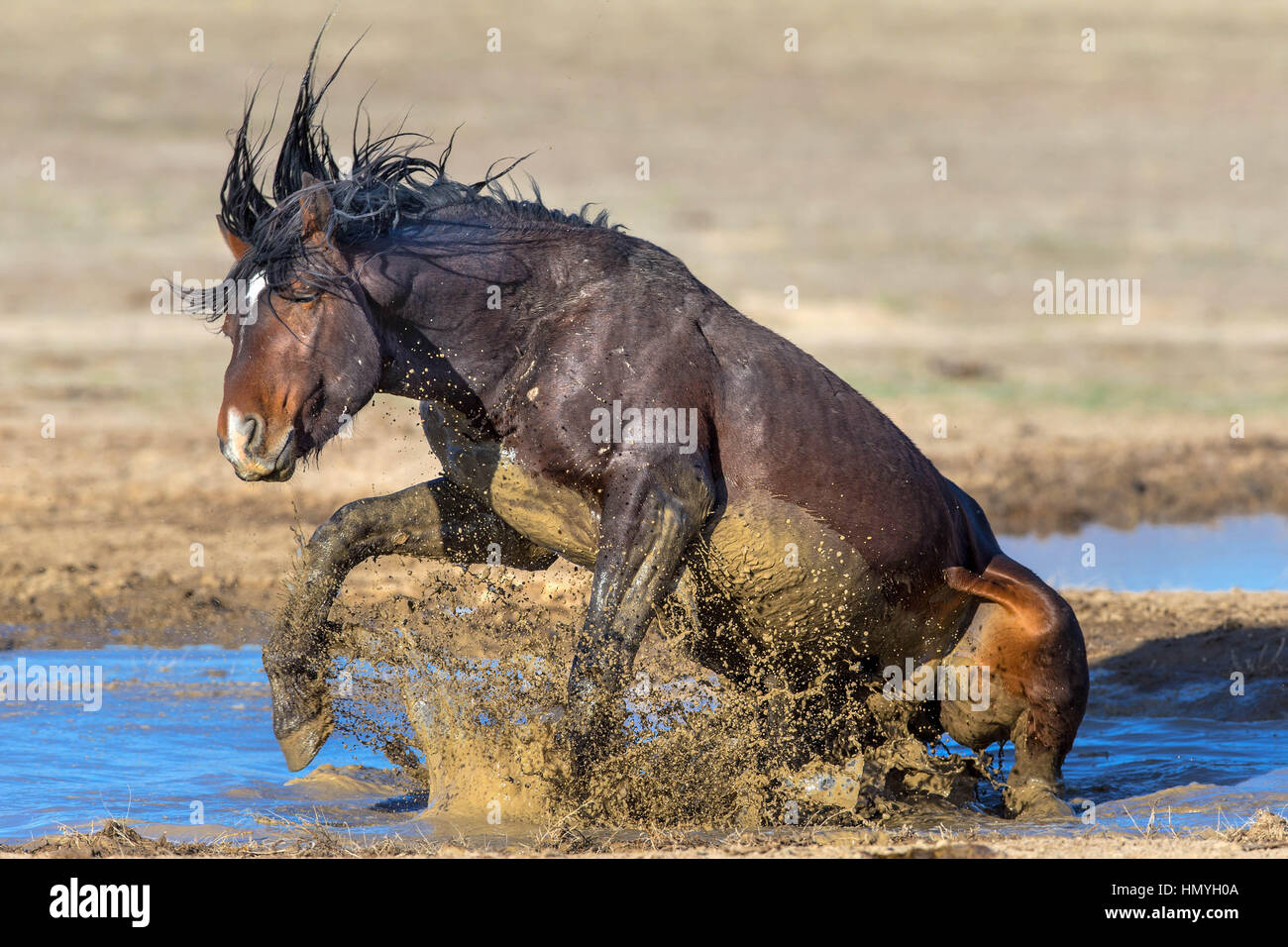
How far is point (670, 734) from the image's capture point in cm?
552

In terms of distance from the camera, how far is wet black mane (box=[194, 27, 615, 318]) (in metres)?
5.00

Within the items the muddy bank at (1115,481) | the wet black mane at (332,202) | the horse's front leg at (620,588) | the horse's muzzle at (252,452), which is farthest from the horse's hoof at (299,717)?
the muddy bank at (1115,481)

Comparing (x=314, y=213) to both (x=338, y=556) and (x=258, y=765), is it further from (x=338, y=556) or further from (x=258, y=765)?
(x=258, y=765)

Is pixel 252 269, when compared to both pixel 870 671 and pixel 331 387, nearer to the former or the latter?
pixel 331 387

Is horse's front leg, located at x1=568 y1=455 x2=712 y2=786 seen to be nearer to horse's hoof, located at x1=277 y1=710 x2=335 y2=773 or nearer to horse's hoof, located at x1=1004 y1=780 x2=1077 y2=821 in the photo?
horse's hoof, located at x1=277 y1=710 x2=335 y2=773

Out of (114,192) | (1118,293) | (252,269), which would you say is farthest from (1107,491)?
(114,192)

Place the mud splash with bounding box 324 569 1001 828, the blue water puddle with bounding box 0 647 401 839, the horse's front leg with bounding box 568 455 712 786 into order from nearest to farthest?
the horse's front leg with bounding box 568 455 712 786 < the mud splash with bounding box 324 569 1001 828 < the blue water puddle with bounding box 0 647 401 839

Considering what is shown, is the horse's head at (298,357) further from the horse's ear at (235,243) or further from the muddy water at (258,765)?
the muddy water at (258,765)

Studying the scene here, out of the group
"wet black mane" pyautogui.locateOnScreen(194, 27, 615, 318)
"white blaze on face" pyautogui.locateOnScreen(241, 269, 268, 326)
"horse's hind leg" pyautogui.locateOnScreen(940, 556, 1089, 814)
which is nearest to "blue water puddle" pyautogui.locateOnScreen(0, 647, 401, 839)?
"white blaze on face" pyautogui.locateOnScreen(241, 269, 268, 326)

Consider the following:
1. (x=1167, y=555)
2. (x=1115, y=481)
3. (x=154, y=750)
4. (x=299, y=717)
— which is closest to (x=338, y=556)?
(x=299, y=717)

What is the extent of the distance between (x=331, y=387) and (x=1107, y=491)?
→ 30.3ft

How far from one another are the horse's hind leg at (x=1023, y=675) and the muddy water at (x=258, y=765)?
0.81 feet

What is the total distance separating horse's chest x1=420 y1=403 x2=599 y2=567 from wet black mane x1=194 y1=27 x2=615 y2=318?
704 mm

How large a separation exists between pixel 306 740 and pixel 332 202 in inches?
79.1
